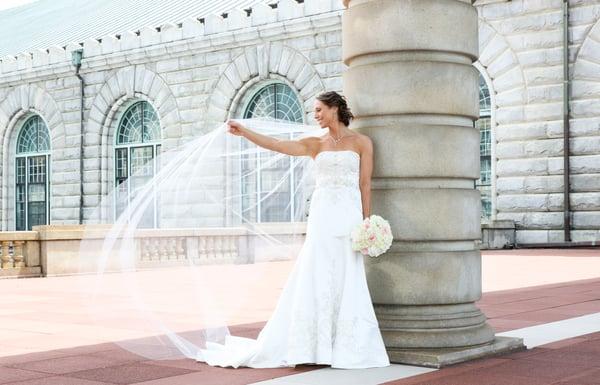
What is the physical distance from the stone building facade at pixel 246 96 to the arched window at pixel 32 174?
0.06m

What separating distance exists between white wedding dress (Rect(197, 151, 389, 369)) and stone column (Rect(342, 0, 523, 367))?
35 centimetres

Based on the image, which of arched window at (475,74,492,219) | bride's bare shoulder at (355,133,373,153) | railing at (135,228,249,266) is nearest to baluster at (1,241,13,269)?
railing at (135,228,249,266)

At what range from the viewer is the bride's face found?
7.78 metres

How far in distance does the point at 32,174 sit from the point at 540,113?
23140 millimetres

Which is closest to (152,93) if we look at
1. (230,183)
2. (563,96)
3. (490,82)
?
(490,82)

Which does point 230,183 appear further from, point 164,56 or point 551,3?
point 164,56

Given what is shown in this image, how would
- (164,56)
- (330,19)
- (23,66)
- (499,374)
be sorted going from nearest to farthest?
(499,374), (330,19), (164,56), (23,66)

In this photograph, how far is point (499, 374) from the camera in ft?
22.8

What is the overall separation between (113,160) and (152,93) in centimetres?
358

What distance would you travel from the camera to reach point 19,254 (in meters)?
19.4

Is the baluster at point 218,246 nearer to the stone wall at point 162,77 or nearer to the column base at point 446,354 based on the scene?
the stone wall at point 162,77

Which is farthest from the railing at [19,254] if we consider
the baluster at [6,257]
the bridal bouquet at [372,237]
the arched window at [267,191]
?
the bridal bouquet at [372,237]

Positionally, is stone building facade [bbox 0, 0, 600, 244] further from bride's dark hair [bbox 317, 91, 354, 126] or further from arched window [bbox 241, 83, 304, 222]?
bride's dark hair [bbox 317, 91, 354, 126]

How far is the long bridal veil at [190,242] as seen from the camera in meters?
8.38
